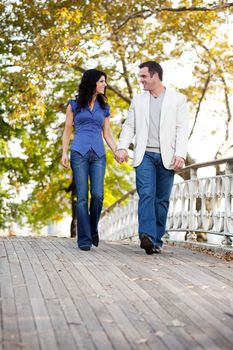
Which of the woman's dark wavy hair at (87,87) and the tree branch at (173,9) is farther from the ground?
the tree branch at (173,9)

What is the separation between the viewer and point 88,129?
9.17 m

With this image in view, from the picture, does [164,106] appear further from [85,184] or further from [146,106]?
[85,184]

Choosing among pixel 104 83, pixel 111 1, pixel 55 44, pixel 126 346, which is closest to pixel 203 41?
pixel 111 1

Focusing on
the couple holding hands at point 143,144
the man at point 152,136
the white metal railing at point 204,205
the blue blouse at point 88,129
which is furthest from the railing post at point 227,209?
the blue blouse at point 88,129

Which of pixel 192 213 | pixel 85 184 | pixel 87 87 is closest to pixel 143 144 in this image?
pixel 85 184

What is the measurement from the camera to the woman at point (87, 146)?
358 inches

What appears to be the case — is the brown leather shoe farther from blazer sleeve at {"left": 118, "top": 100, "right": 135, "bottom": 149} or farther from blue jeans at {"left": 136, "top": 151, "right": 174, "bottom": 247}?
blazer sleeve at {"left": 118, "top": 100, "right": 135, "bottom": 149}

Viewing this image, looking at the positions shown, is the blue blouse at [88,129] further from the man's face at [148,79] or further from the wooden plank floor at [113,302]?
the wooden plank floor at [113,302]

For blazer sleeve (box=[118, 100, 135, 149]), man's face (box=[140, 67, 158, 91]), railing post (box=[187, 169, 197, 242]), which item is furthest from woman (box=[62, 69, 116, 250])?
railing post (box=[187, 169, 197, 242])

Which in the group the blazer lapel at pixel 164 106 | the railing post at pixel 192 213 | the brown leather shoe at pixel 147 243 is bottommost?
the brown leather shoe at pixel 147 243

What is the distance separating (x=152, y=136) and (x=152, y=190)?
635 millimetres

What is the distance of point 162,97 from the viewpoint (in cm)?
890

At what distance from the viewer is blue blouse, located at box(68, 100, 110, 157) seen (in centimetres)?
909

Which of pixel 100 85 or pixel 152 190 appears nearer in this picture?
pixel 152 190
